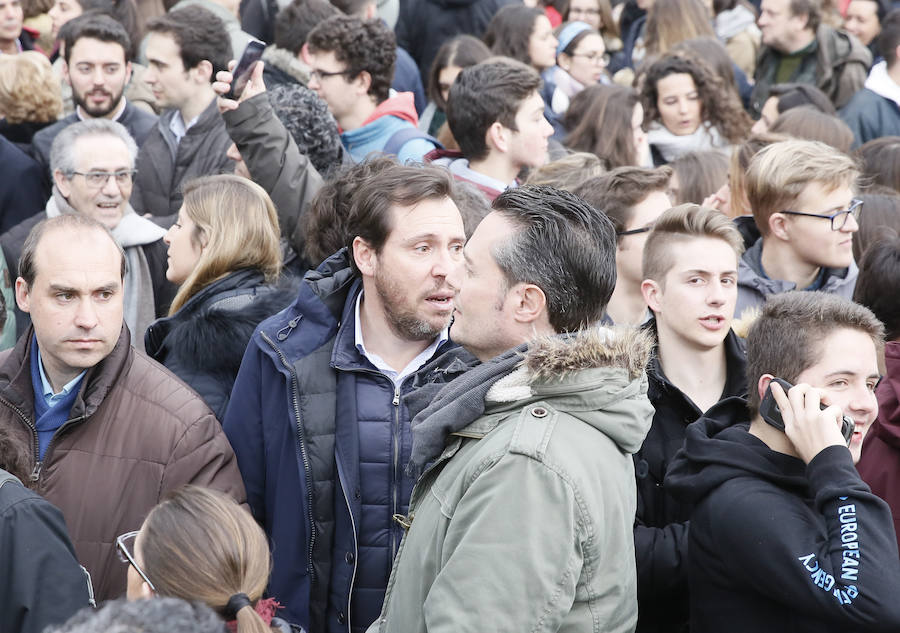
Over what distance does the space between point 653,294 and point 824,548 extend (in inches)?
61.3

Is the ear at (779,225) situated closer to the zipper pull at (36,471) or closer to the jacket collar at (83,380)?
the jacket collar at (83,380)

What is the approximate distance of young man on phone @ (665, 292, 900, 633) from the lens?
8.81ft

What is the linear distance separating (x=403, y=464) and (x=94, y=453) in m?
1.03

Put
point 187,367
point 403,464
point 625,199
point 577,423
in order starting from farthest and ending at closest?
1. point 625,199
2. point 187,367
3. point 403,464
4. point 577,423

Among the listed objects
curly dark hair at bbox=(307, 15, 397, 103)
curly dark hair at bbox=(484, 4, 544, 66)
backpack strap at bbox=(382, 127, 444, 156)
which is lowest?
backpack strap at bbox=(382, 127, 444, 156)

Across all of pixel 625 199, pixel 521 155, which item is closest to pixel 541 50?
pixel 521 155

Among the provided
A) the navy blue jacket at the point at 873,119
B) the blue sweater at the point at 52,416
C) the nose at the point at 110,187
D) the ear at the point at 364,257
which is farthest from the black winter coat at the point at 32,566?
the navy blue jacket at the point at 873,119

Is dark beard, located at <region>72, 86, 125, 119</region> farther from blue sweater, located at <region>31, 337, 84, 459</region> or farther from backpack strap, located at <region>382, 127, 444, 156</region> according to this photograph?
blue sweater, located at <region>31, 337, 84, 459</region>

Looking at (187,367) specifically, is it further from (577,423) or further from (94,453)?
(577,423)

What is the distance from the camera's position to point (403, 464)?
359 centimetres

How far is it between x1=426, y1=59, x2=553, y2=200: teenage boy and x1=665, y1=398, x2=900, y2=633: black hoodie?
2878mm

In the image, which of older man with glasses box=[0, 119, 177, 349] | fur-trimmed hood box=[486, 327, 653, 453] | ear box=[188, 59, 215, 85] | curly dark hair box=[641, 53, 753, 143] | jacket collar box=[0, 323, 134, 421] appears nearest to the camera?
fur-trimmed hood box=[486, 327, 653, 453]

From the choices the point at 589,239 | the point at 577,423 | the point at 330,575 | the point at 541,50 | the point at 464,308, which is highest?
the point at 541,50

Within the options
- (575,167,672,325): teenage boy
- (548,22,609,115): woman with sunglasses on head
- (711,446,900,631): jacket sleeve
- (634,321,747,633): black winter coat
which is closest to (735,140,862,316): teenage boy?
(575,167,672,325): teenage boy
